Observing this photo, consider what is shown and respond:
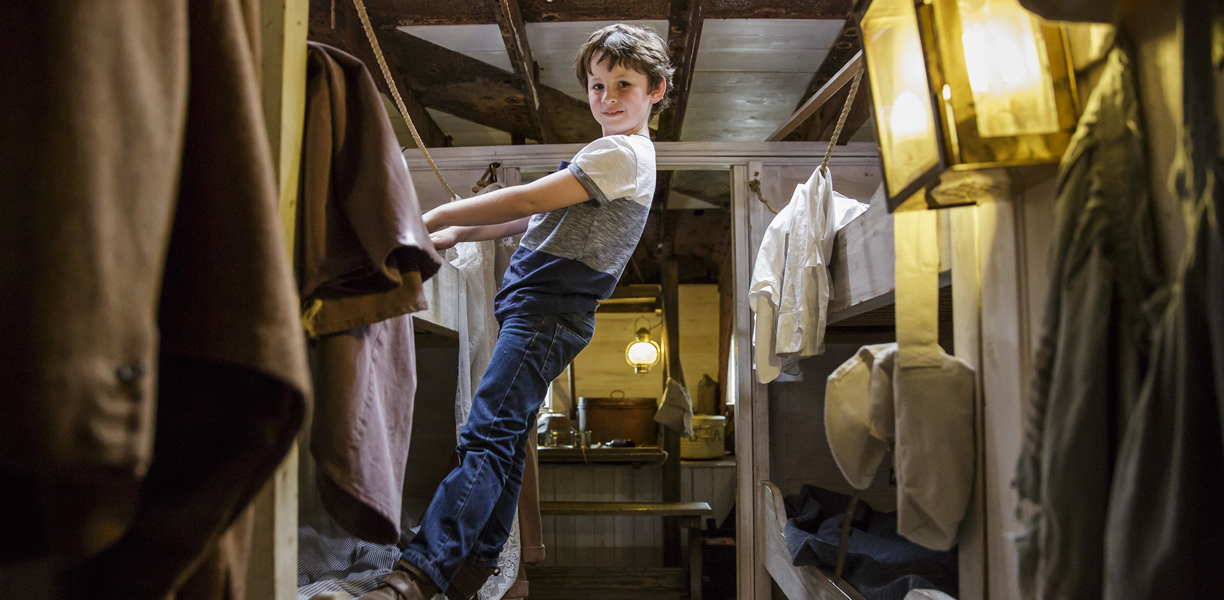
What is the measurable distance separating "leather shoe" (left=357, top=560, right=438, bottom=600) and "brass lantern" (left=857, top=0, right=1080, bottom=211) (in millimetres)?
1003

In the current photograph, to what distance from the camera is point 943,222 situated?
1063 mm

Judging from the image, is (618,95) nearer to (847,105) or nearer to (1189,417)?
(847,105)

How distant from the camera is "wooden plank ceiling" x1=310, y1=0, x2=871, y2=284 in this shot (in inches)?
98.1

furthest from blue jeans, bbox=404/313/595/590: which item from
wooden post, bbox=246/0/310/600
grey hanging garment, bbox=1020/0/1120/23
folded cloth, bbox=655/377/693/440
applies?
folded cloth, bbox=655/377/693/440

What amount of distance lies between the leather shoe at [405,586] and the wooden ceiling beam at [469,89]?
238 centimetres

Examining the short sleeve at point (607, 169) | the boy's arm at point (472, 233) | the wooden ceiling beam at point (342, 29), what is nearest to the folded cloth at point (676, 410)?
the wooden ceiling beam at point (342, 29)

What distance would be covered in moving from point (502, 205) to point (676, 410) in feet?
11.2

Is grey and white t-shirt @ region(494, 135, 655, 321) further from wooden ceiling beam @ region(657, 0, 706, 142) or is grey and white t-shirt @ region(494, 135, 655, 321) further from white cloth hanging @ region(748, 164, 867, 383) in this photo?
wooden ceiling beam @ region(657, 0, 706, 142)

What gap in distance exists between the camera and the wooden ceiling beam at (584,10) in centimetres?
238

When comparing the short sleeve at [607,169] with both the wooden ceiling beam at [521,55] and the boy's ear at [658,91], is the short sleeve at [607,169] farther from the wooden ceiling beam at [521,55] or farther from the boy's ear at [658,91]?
the wooden ceiling beam at [521,55]

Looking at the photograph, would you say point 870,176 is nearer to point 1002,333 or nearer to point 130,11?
point 1002,333

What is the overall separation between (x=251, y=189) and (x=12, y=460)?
0.72 feet

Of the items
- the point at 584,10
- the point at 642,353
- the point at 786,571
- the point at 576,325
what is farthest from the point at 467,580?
the point at 642,353

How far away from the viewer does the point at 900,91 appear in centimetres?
94
